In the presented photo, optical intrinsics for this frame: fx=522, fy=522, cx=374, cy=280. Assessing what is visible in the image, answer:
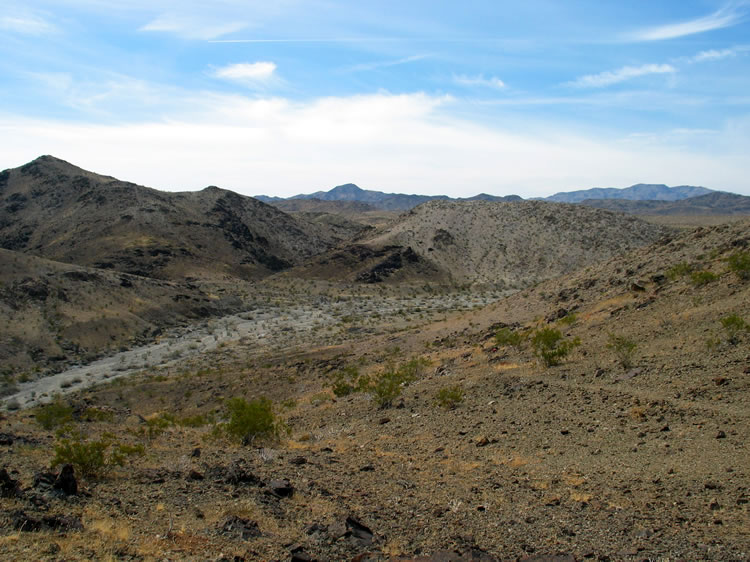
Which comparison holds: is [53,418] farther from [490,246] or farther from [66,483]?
[490,246]

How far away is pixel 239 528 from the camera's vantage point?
7387 mm

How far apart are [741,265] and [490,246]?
2406 inches

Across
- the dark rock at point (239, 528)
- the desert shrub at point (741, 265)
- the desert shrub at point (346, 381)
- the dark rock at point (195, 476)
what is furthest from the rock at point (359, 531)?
the desert shrub at point (741, 265)

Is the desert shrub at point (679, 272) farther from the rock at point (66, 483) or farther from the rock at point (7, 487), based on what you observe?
the rock at point (7, 487)

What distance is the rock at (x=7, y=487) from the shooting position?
771 centimetres

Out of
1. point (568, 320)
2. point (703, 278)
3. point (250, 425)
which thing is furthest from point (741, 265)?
point (250, 425)

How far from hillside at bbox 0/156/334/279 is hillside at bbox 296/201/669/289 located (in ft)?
48.9

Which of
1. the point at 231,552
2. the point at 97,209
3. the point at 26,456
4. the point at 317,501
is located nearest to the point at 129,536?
the point at 231,552

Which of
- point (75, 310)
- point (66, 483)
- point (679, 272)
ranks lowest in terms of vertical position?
point (75, 310)

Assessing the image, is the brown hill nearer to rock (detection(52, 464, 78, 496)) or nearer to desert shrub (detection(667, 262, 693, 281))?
rock (detection(52, 464, 78, 496))

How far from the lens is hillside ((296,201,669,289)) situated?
7149 cm

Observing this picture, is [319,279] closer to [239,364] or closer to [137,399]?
[239,364]

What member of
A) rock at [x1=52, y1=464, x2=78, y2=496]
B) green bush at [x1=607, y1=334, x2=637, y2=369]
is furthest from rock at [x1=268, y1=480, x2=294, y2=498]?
green bush at [x1=607, y1=334, x2=637, y2=369]

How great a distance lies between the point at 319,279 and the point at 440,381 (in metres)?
56.4
